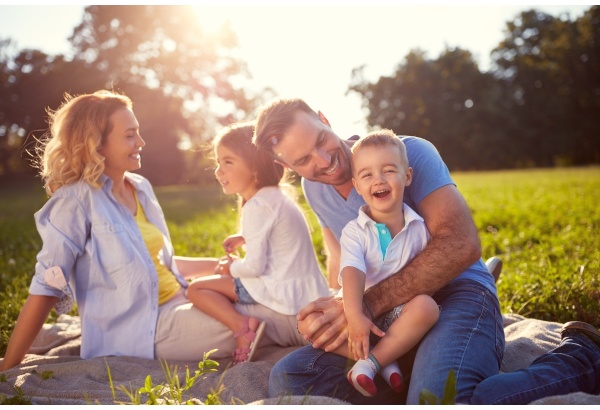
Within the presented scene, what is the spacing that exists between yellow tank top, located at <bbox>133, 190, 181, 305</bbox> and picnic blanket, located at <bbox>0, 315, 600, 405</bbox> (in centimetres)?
59

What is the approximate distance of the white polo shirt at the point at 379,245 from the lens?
9.48 ft

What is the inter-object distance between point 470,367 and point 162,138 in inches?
1039

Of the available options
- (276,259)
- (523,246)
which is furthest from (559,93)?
(276,259)

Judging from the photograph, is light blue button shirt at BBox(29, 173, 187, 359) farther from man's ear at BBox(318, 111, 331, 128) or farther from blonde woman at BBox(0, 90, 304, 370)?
man's ear at BBox(318, 111, 331, 128)

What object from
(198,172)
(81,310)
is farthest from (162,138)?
(81,310)

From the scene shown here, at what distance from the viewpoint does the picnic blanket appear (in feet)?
9.23

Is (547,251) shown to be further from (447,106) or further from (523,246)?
(447,106)

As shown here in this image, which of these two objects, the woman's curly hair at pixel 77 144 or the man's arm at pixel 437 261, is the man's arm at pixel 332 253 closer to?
the man's arm at pixel 437 261

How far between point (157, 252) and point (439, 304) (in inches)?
85.0

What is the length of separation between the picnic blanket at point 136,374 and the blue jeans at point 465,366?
0.25m

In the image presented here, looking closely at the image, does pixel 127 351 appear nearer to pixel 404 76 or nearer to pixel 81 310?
pixel 81 310

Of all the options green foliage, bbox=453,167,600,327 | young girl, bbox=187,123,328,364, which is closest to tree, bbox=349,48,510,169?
green foliage, bbox=453,167,600,327

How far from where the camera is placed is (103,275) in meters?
3.66

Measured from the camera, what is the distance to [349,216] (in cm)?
349
